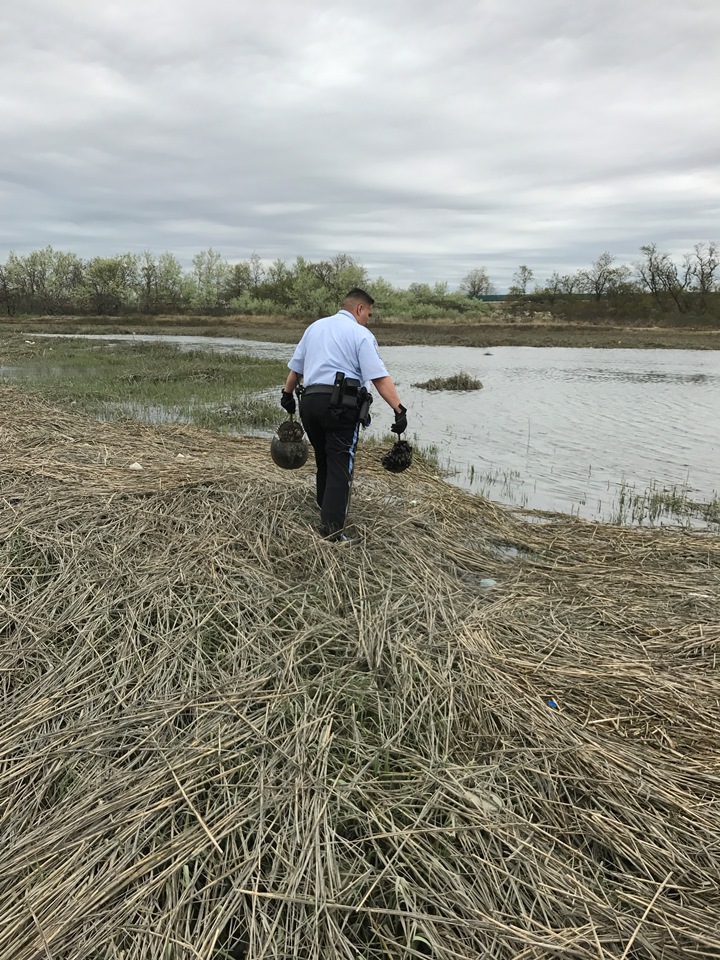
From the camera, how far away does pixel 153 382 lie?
672 inches

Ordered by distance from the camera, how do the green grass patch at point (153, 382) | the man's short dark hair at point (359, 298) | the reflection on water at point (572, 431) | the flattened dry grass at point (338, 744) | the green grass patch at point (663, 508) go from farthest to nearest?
the green grass patch at point (153, 382) < the reflection on water at point (572, 431) < the green grass patch at point (663, 508) < the man's short dark hair at point (359, 298) < the flattened dry grass at point (338, 744)

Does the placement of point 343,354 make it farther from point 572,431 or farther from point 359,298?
point 572,431

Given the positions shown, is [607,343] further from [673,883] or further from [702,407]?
[673,883]

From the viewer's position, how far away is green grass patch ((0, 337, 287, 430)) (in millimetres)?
12281

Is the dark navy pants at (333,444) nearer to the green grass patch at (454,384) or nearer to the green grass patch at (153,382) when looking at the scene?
the green grass patch at (153,382)

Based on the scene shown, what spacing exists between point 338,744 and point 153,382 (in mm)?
16214

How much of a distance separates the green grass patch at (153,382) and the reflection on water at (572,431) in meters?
3.52

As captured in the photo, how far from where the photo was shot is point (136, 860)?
6.89 feet

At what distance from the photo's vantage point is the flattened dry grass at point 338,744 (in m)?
1.97

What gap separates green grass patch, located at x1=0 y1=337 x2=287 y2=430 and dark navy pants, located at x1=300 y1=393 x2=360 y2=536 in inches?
276

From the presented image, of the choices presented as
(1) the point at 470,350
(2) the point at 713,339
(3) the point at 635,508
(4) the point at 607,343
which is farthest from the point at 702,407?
(2) the point at 713,339

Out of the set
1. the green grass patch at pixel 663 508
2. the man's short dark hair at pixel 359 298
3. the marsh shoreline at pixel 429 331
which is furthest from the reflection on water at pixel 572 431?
the marsh shoreline at pixel 429 331

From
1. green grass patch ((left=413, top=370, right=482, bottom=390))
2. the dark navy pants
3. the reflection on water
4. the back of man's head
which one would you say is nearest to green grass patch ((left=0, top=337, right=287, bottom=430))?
the reflection on water

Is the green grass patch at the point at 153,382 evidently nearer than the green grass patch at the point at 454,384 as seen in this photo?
Yes
